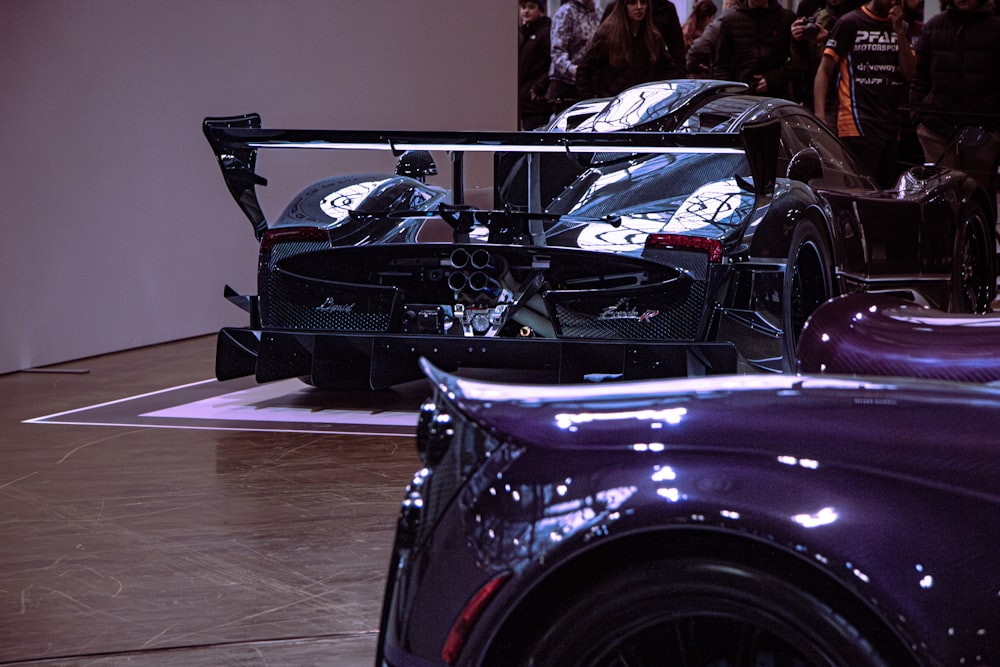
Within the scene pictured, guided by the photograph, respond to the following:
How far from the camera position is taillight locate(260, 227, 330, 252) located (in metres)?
5.58

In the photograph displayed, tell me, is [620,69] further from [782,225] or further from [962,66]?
[782,225]

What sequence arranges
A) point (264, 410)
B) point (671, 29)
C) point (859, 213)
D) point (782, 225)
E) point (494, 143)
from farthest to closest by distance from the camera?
point (671, 29) < point (859, 213) < point (264, 410) < point (782, 225) < point (494, 143)

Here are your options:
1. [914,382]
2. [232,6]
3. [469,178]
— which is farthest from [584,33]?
[914,382]

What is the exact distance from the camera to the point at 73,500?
4.29 metres

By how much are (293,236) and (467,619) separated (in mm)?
4012

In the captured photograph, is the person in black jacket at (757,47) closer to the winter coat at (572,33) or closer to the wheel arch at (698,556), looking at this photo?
the winter coat at (572,33)

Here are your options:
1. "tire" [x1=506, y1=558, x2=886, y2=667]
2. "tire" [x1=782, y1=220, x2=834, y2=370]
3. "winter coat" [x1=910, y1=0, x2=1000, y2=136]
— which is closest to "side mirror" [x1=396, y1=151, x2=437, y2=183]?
"tire" [x1=782, y1=220, x2=834, y2=370]

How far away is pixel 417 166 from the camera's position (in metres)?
6.61

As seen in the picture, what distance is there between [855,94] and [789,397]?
8355 millimetres

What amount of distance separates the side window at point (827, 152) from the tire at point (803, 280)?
1.74 feet

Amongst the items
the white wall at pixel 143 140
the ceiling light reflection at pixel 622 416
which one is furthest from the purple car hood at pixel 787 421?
the white wall at pixel 143 140

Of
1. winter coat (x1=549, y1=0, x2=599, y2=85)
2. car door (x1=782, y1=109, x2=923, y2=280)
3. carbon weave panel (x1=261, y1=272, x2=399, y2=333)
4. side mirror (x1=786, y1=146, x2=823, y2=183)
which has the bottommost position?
carbon weave panel (x1=261, y1=272, x2=399, y2=333)

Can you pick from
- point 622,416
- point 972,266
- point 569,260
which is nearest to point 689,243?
point 569,260

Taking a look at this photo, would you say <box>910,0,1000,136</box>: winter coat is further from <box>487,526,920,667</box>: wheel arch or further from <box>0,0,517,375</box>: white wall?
<box>487,526,920,667</box>: wheel arch
